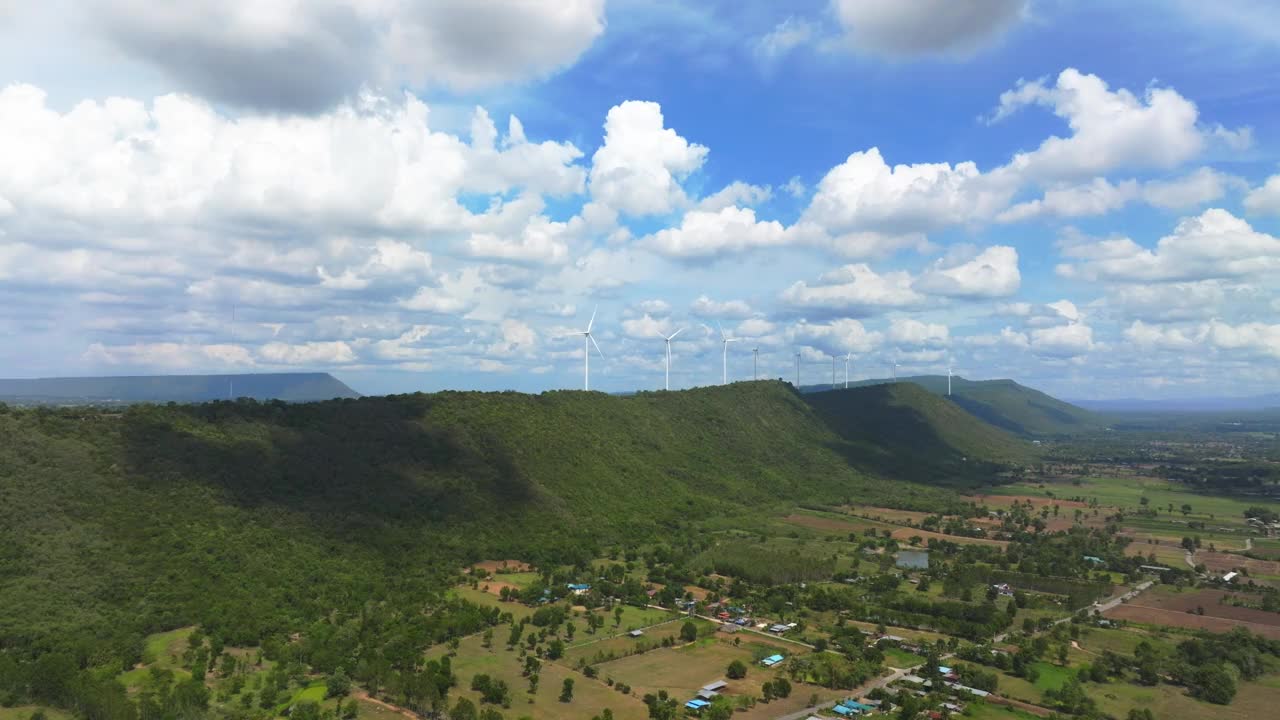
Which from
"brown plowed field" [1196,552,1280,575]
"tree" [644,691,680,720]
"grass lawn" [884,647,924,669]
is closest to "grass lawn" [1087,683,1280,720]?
"grass lawn" [884,647,924,669]

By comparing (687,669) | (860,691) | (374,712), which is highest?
(374,712)

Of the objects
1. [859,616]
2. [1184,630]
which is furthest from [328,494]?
[1184,630]

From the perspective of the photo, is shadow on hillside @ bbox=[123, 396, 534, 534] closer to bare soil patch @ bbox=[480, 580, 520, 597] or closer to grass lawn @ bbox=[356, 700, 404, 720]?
bare soil patch @ bbox=[480, 580, 520, 597]

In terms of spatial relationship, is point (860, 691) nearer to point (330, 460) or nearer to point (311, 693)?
point (311, 693)

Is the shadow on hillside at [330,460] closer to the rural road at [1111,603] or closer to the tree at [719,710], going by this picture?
the tree at [719,710]

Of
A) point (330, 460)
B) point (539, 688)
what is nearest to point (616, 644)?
point (539, 688)
